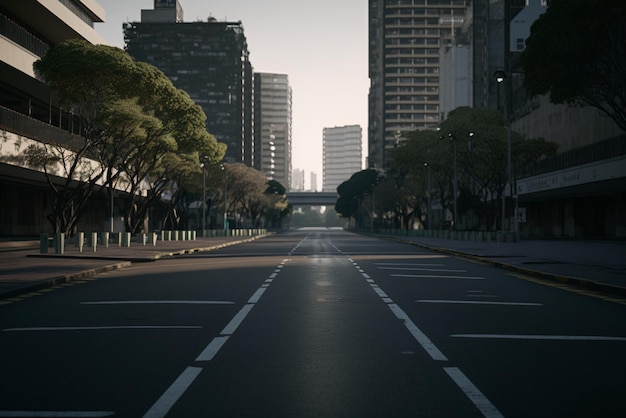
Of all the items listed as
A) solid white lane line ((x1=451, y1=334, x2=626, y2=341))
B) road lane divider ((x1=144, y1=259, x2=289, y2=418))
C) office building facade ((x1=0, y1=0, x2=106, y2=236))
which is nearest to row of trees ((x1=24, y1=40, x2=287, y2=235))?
office building facade ((x1=0, y1=0, x2=106, y2=236))

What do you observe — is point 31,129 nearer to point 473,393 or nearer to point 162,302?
point 162,302

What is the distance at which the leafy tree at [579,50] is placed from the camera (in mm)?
25438

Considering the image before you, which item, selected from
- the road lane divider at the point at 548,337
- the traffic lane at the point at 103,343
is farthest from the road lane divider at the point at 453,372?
the traffic lane at the point at 103,343

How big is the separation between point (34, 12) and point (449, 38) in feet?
462

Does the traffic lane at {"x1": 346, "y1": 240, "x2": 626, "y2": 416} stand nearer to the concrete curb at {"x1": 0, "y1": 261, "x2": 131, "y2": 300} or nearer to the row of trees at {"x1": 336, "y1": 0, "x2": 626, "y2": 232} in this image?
the concrete curb at {"x1": 0, "y1": 261, "x2": 131, "y2": 300}

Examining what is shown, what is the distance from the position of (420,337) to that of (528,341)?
4.26 feet

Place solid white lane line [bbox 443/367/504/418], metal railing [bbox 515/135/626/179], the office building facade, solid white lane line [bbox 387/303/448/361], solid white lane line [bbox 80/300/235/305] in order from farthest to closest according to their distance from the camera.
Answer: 1. metal railing [bbox 515/135/626/179]
2. the office building facade
3. solid white lane line [bbox 80/300/235/305]
4. solid white lane line [bbox 387/303/448/361]
5. solid white lane line [bbox 443/367/504/418]

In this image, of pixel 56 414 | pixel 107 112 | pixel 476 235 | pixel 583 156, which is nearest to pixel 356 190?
pixel 583 156

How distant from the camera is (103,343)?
8.75 m

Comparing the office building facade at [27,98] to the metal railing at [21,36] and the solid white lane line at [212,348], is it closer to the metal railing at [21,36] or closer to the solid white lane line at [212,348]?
the metal railing at [21,36]

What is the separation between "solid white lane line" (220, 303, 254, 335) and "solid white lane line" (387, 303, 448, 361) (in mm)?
2366

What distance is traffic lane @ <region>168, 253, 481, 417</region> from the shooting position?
225 inches

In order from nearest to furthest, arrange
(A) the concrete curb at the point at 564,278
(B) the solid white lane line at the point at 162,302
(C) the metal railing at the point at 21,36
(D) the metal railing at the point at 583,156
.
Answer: (B) the solid white lane line at the point at 162,302
(A) the concrete curb at the point at 564,278
(C) the metal railing at the point at 21,36
(D) the metal railing at the point at 583,156

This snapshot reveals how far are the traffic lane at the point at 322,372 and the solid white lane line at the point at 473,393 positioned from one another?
68mm
